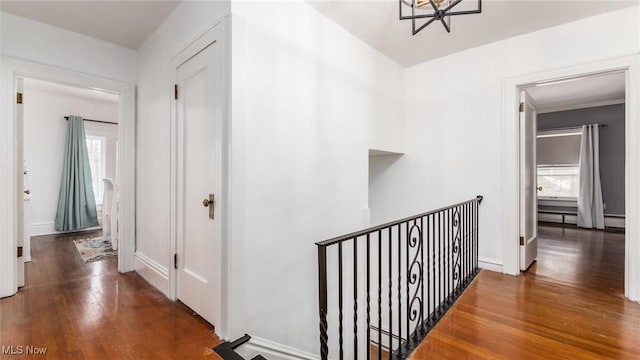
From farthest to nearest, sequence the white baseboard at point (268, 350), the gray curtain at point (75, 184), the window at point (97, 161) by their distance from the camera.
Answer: the window at point (97, 161), the gray curtain at point (75, 184), the white baseboard at point (268, 350)

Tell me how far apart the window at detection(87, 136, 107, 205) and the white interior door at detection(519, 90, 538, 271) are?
6.80m

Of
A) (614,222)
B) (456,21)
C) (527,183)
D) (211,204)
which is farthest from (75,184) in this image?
(614,222)

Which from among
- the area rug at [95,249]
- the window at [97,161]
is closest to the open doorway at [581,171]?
the area rug at [95,249]

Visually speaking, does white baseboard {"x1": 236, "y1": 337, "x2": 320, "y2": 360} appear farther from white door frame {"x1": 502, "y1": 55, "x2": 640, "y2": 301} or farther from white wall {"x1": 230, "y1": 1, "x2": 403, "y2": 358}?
white door frame {"x1": 502, "y1": 55, "x2": 640, "y2": 301}

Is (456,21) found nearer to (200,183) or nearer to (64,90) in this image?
(200,183)

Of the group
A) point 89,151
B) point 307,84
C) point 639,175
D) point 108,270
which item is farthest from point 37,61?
point 639,175

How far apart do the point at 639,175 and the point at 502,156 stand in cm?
97

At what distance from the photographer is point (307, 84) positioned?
2.24 meters

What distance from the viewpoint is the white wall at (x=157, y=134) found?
2236mm

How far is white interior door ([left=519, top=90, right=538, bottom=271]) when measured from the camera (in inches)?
113

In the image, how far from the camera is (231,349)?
1.64 meters

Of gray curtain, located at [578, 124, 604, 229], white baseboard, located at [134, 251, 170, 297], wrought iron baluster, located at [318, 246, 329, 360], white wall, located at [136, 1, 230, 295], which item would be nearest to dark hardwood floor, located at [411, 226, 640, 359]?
wrought iron baluster, located at [318, 246, 329, 360]

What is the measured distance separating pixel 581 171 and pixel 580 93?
184 centimetres

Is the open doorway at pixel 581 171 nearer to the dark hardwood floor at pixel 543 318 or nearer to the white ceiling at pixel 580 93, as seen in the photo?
the white ceiling at pixel 580 93
